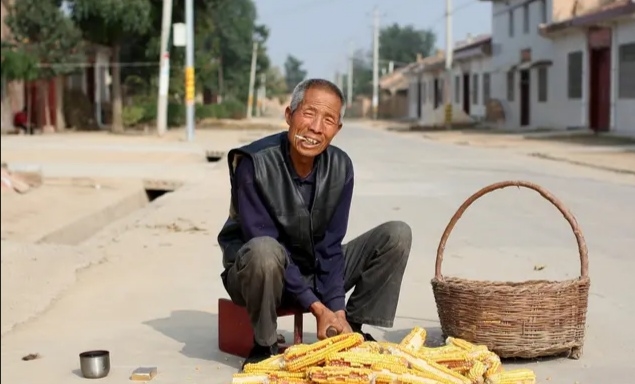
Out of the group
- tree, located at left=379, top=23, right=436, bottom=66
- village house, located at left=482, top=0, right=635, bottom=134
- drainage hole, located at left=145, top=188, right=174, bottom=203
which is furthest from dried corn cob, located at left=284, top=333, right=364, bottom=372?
tree, located at left=379, top=23, right=436, bottom=66

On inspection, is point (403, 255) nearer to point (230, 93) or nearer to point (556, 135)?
point (556, 135)

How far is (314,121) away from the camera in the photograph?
4555 millimetres

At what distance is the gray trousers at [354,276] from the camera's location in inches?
175

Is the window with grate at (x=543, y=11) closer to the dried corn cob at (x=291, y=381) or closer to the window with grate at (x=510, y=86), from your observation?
the window with grate at (x=510, y=86)

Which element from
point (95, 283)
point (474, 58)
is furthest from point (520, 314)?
point (474, 58)

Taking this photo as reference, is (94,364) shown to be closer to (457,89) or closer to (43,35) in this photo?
(43,35)

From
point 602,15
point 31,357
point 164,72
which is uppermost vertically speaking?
point 602,15

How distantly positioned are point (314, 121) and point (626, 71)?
93.3 feet

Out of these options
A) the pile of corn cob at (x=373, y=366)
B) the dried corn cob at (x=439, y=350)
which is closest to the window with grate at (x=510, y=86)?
the dried corn cob at (x=439, y=350)

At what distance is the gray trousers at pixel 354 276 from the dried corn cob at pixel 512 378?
943mm

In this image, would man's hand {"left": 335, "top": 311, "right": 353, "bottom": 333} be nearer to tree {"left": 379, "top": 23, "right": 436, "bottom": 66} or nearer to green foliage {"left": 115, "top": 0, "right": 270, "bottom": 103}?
green foliage {"left": 115, "top": 0, "right": 270, "bottom": 103}

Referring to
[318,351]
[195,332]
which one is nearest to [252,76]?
[195,332]

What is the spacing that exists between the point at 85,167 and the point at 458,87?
40835 millimetres

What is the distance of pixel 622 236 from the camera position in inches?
373
